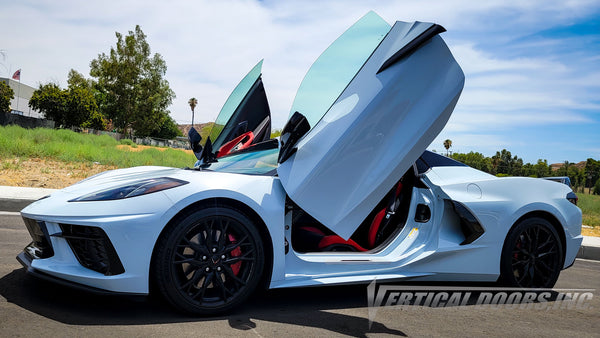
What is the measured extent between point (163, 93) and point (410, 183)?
2104 inches

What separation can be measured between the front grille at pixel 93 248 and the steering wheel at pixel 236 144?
1650 mm

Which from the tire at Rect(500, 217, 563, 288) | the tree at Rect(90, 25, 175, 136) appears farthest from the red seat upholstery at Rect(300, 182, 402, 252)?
the tree at Rect(90, 25, 175, 136)

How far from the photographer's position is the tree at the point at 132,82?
5206cm

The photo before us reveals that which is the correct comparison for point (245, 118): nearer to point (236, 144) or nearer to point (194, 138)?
point (236, 144)

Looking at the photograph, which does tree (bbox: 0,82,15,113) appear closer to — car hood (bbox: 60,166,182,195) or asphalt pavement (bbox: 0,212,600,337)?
asphalt pavement (bbox: 0,212,600,337)

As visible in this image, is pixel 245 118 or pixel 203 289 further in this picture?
pixel 245 118

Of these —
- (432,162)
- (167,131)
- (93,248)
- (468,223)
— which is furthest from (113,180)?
(167,131)

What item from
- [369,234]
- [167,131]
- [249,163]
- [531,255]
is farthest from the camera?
[167,131]

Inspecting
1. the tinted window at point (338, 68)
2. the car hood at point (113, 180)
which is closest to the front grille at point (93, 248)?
the car hood at point (113, 180)

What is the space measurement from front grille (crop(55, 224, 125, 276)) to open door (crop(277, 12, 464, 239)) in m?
1.19

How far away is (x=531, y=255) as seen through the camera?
435 centimetres

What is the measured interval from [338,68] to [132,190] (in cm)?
168

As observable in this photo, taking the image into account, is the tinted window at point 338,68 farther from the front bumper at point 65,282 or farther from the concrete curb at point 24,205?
the concrete curb at point 24,205

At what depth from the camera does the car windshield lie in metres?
3.57
